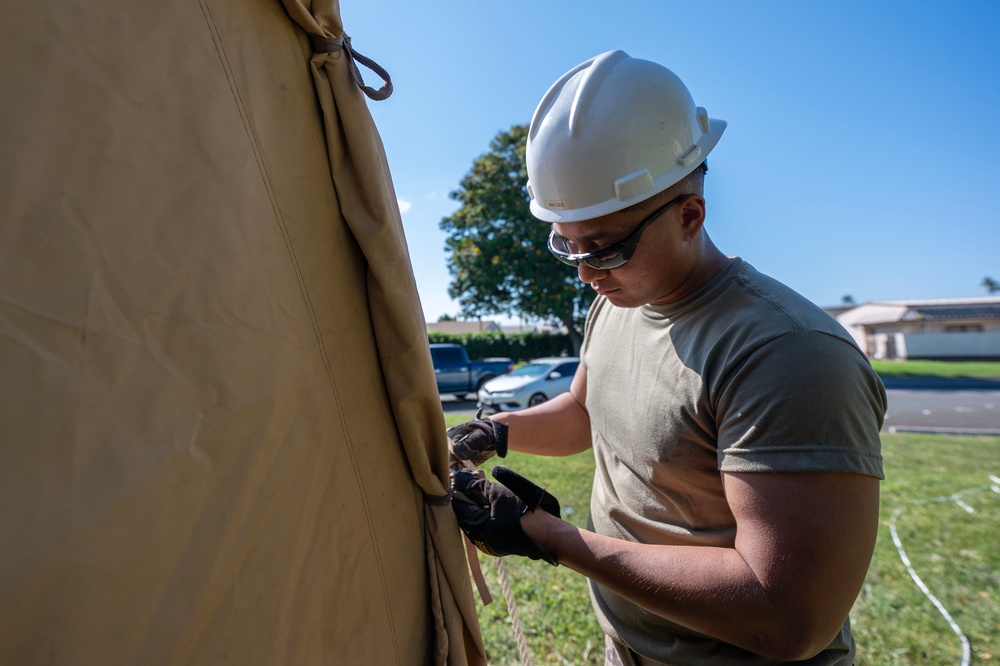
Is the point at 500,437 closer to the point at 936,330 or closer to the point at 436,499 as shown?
the point at 436,499

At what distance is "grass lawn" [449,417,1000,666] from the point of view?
9.87ft

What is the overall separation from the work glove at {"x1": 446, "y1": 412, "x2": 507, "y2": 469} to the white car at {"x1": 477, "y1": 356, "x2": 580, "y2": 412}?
9385mm

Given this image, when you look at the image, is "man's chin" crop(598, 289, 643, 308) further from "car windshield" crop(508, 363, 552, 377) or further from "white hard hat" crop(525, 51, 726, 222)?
"car windshield" crop(508, 363, 552, 377)

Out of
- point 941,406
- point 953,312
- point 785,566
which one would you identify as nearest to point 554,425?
point 785,566

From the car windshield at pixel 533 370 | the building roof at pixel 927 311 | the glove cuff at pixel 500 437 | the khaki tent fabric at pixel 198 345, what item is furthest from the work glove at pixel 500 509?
the building roof at pixel 927 311

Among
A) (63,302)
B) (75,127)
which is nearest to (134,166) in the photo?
(75,127)

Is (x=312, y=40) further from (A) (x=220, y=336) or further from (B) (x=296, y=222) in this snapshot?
(A) (x=220, y=336)

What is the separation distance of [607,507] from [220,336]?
1251 millimetres

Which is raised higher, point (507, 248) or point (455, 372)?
point (507, 248)

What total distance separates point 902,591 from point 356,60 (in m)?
4.52

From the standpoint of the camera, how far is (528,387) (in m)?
11.6

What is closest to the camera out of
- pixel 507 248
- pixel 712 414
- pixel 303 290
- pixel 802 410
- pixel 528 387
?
pixel 303 290

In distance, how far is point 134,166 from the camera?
72 centimetres

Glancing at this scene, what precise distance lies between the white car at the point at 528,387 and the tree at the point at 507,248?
8385 millimetres
